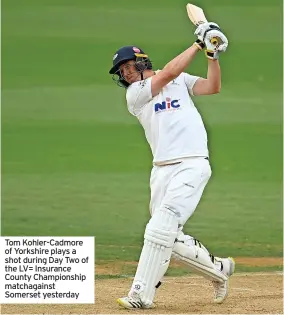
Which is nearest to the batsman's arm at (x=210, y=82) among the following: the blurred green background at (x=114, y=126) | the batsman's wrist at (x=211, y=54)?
the batsman's wrist at (x=211, y=54)

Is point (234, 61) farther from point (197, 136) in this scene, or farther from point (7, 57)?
point (197, 136)

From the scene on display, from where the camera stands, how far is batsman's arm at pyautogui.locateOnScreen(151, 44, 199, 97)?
22.8 ft

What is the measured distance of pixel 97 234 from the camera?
10.3 meters

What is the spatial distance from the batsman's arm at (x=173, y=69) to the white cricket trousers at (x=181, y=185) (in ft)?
1.62

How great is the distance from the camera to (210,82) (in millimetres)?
7266

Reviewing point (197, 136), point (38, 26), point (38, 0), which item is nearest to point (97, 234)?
point (197, 136)

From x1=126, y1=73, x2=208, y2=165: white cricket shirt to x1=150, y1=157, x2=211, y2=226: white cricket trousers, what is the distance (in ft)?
0.19

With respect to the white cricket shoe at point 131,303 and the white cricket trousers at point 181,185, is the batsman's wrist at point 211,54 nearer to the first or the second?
the white cricket trousers at point 181,185

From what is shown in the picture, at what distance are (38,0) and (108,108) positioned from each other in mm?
5929

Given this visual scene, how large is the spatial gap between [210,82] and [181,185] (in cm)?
72

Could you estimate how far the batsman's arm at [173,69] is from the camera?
273 inches

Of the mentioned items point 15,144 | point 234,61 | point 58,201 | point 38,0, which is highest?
point 38,0

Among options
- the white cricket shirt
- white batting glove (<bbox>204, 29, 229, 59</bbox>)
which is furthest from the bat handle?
the white cricket shirt

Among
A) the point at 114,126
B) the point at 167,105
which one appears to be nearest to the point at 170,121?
the point at 167,105
